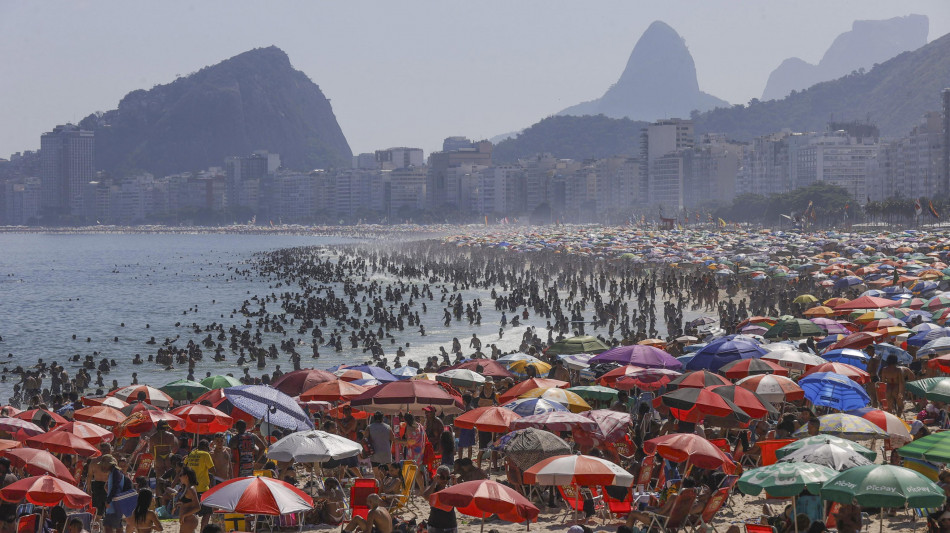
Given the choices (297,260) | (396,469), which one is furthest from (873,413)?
(297,260)

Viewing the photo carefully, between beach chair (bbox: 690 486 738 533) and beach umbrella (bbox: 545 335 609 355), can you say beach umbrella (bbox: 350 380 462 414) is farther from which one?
beach umbrella (bbox: 545 335 609 355)

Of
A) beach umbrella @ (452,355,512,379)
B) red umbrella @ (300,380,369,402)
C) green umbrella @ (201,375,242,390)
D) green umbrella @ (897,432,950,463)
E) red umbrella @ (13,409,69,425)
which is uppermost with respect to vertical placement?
green umbrella @ (897,432,950,463)

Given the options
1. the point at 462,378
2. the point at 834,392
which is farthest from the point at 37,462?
the point at 834,392

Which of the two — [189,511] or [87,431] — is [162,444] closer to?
[87,431]

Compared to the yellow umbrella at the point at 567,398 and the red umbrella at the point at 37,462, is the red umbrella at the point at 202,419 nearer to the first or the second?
the red umbrella at the point at 37,462

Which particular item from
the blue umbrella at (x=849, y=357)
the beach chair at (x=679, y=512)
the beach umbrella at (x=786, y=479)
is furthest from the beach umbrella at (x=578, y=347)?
the beach umbrella at (x=786, y=479)

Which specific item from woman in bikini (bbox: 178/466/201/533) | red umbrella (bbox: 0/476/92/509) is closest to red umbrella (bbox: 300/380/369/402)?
woman in bikini (bbox: 178/466/201/533)

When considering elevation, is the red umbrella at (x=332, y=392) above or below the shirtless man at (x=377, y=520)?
above
